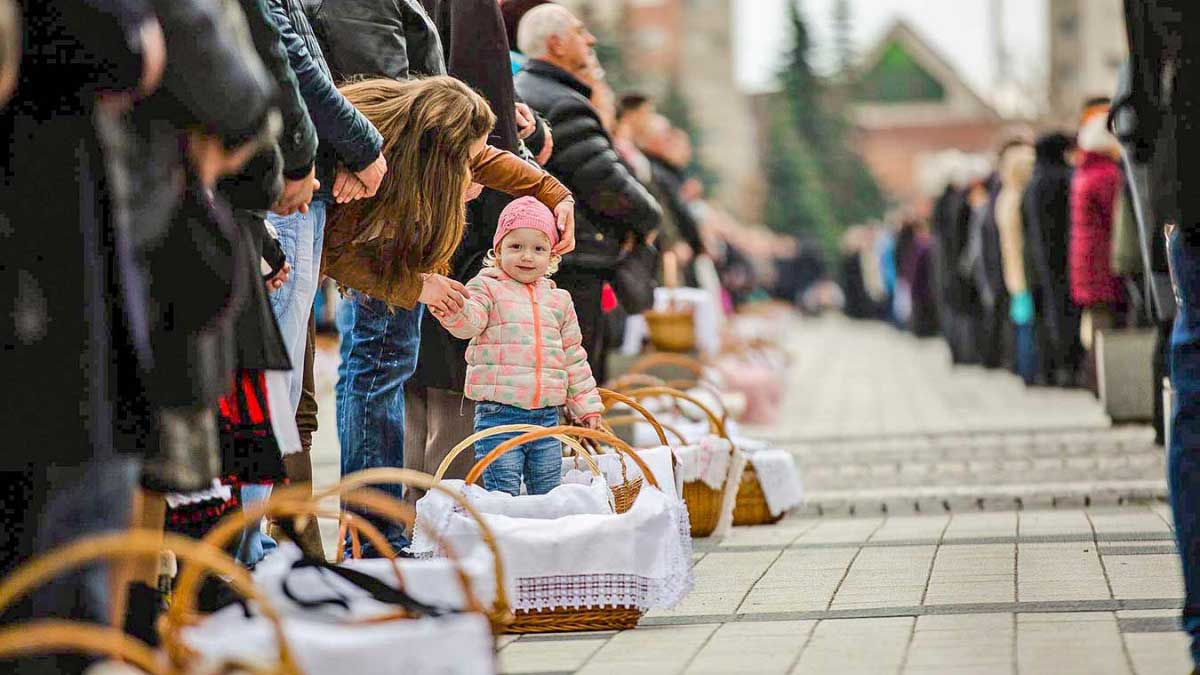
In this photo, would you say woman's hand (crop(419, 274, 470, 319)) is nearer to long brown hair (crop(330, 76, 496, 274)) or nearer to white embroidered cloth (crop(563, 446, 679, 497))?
long brown hair (crop(330, 76, 496, 274))

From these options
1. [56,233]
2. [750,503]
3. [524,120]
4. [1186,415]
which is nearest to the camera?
[56,233]

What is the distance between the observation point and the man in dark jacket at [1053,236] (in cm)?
1658

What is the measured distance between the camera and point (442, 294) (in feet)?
21.7

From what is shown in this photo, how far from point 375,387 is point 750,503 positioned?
252 centimetres

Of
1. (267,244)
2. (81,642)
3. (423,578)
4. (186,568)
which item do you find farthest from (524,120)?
(81,642)

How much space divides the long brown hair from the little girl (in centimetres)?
36

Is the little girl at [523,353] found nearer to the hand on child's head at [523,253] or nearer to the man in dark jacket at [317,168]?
the hand on child's head at [523,253]

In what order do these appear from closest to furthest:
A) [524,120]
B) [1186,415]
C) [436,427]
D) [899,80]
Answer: [1186,415]
[436,427]
[524,120]
[899,80]

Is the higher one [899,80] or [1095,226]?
[899,80]

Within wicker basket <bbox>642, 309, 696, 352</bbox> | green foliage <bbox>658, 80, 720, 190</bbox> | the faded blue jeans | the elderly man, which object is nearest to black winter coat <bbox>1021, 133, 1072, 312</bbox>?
wicker basket <bbox>642, 309, 696, 352</bbox>

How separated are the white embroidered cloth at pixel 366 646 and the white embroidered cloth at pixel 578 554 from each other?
174 centimetres

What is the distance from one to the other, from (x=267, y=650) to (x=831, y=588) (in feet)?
9.69

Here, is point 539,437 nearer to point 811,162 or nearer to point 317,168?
point 317,168

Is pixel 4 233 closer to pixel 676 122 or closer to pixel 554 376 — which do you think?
pixel 554 376
